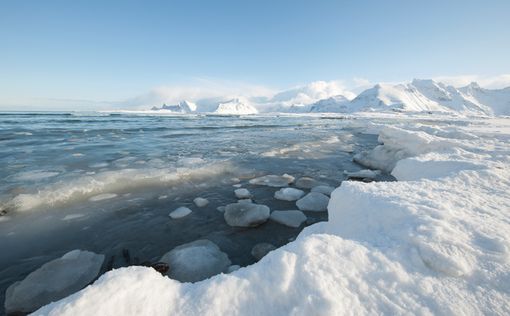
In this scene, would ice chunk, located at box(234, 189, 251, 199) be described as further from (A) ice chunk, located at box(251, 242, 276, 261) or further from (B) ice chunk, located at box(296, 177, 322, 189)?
(A) ice chunk, located at box(251, 242, 276, 261)

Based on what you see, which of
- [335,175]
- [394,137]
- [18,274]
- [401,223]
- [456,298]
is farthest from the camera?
[394,137]

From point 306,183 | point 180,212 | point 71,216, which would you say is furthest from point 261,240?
point 71,216

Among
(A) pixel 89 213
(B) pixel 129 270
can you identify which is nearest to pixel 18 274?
(A) pixel 89 213

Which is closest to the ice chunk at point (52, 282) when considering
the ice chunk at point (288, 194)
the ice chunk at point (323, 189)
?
the ice chunk at point (288, 194)

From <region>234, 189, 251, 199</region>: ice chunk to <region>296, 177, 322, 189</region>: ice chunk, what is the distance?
5.46ft

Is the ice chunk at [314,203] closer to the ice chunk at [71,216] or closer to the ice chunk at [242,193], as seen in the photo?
the ice chunk at [242,193]

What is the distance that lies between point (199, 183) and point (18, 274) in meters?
4.17

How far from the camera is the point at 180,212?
16.9 ft

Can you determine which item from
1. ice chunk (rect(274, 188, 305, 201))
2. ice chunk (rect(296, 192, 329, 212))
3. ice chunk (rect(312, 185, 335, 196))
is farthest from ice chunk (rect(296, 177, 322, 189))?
ice chunk (rect(296, 192, 329, 212))

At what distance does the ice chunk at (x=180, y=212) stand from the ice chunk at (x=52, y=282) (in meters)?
1.57

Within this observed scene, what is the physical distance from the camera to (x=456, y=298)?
1.54m

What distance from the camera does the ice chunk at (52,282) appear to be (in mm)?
2807

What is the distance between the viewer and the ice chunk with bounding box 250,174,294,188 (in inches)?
275

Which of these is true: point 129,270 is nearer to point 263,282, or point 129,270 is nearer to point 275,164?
point 263,282
